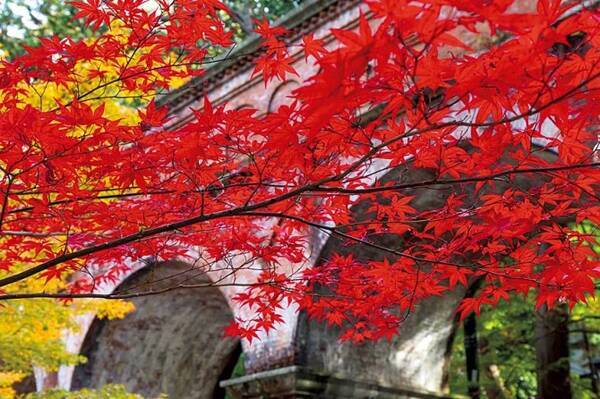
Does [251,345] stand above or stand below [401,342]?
below

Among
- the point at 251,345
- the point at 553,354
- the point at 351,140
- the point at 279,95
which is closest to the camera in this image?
the point at 351,140

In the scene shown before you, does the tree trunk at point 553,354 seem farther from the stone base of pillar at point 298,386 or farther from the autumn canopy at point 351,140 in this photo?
the autumn canopy at point 351,140

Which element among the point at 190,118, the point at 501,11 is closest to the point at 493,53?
the point at 501,11

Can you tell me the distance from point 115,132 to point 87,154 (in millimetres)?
141

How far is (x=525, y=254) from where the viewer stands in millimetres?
2809

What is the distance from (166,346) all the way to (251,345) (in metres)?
3.61

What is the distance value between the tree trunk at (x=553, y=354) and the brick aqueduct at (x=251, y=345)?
1112 millimetres

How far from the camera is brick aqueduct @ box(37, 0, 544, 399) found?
6406 millimetres

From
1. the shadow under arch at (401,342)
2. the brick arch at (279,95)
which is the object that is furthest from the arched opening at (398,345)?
the brick arch at (279,95)

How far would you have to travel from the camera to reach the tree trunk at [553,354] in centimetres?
788

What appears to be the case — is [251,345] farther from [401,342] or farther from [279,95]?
[279,95]

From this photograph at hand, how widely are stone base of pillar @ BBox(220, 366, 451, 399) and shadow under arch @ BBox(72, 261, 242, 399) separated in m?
Result: 2.43

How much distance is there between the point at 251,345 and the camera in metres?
6.82

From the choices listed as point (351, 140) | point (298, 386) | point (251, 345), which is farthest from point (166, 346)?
point (351, 140)
